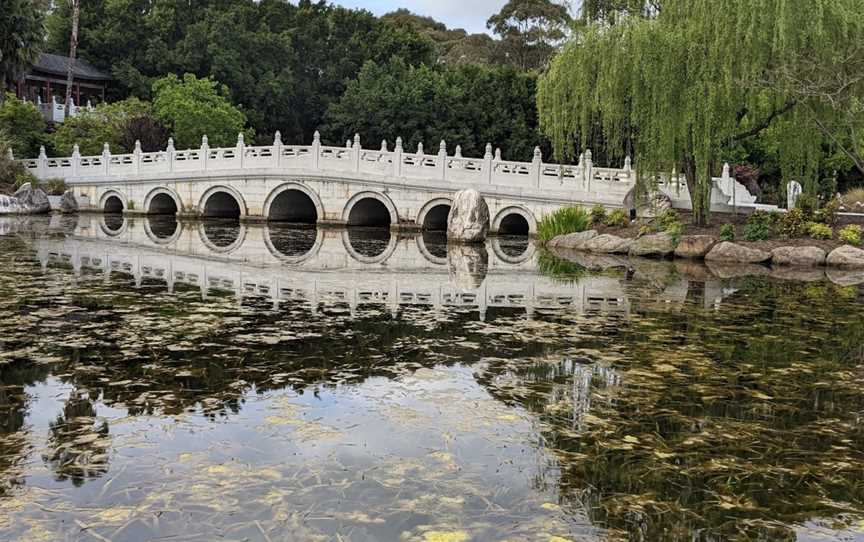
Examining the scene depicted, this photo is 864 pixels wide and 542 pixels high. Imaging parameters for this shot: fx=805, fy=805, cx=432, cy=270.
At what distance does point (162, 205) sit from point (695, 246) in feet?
66.8

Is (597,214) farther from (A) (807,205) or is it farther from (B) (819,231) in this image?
(B) (819,231)

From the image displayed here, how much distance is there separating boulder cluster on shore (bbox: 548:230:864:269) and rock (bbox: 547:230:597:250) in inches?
1.0

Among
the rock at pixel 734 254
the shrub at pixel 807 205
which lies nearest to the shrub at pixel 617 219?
the rock at pixel 734 254

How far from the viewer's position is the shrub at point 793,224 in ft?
55.7

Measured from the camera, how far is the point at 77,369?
6320 millimetres

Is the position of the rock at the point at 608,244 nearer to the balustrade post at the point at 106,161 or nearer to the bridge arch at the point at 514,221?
the bridge arch at the point at 514,221

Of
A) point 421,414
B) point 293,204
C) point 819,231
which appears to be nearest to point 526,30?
point 293,204

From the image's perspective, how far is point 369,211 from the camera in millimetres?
27547

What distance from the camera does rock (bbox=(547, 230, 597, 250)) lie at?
62.1 feet

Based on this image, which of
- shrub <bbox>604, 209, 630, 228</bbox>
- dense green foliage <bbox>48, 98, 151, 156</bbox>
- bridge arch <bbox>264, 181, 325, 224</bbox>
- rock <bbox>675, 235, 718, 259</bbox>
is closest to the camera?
rock <bbox>675, 235, 718, 259</bbox>

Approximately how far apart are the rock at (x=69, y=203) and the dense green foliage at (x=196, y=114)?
4.68 metres

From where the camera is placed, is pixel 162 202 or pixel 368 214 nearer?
pixel 368 214

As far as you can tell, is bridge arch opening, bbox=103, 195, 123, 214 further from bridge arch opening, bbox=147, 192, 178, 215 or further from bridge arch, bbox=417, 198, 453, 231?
bridge arch, bbox=417, 198, 453, 231

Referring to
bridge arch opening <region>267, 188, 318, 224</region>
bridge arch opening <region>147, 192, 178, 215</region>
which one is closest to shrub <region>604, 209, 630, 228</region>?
bridge arch opening <region>267, 188, 318, 224</region>
